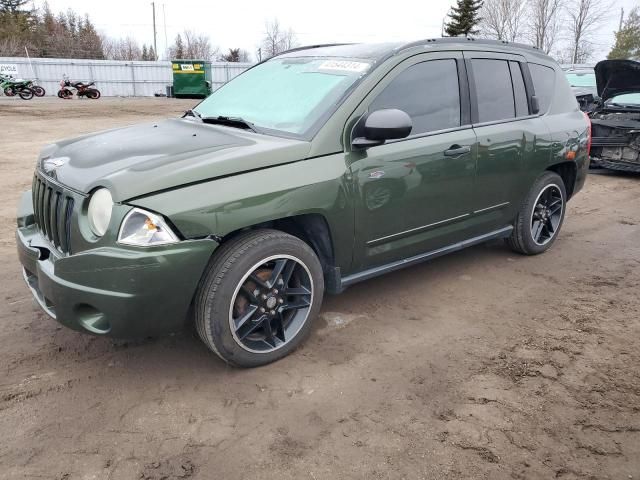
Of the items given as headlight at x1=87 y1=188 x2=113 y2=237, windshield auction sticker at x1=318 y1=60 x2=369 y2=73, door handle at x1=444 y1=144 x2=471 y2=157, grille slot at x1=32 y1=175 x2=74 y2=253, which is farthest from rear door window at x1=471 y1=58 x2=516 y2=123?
grille slot at x1=32 y1=175 x2=74 y2=253

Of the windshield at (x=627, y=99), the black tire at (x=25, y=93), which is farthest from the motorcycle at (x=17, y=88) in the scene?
the windshield at (x=627, y=99)

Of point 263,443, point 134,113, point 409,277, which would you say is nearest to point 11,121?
point 134,113

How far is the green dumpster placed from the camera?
3284 centimetres

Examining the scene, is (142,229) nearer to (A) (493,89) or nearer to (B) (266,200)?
(B) (266,200)

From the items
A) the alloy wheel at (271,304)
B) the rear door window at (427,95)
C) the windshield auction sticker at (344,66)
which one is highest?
the windshield auction sticker at (344,66)

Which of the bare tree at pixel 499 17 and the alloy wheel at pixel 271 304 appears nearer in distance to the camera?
the alloy wheel at pixel 271 304

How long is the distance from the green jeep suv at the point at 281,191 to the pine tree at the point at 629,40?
53820mm

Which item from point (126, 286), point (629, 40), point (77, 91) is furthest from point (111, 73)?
point (629, 40)

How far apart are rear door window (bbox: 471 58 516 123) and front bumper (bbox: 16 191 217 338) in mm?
2568

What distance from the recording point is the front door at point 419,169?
3.42 meters

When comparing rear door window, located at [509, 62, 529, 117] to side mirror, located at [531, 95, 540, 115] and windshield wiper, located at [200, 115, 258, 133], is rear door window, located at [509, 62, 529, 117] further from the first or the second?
windshield wiper, located at [200, 115, 258, 133]

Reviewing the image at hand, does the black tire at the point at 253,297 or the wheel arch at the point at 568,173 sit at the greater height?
the wheel arch at the point at 568,173

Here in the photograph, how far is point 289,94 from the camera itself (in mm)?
3664

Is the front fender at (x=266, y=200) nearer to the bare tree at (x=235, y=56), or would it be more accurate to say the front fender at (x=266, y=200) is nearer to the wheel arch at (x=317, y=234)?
the wheel arch at (x=317, y=234)
